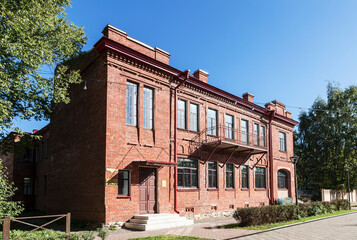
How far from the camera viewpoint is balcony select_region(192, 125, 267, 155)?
1861 cm

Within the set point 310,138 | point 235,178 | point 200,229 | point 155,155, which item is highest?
point 310,138

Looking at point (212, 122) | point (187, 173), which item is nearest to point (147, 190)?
point (187, 173)

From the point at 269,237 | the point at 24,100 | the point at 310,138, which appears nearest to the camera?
the point at 269,237

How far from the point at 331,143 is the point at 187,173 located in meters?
24.6

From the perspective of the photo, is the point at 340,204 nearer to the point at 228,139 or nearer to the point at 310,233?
the point at 228,139

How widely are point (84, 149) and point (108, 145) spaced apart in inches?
102

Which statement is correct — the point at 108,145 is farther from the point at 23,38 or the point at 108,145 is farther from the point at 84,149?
the point at 23,38

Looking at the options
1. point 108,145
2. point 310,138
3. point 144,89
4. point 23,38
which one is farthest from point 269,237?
point 310,138

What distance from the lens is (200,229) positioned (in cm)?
1351

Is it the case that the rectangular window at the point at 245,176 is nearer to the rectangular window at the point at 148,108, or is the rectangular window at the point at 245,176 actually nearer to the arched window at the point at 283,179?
the arched window at the point at 283,179

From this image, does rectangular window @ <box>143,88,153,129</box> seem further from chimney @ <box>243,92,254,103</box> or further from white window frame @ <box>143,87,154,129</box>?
chimney @ <box>243,92,254,103</box>

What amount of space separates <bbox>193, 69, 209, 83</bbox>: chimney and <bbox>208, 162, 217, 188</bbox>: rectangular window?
18.5 feet

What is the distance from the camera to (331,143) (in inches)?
1378

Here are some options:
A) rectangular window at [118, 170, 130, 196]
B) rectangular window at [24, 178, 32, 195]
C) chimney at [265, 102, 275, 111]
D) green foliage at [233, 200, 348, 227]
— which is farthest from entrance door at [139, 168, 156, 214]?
rectangular window at [24, 178, 32, 195]
